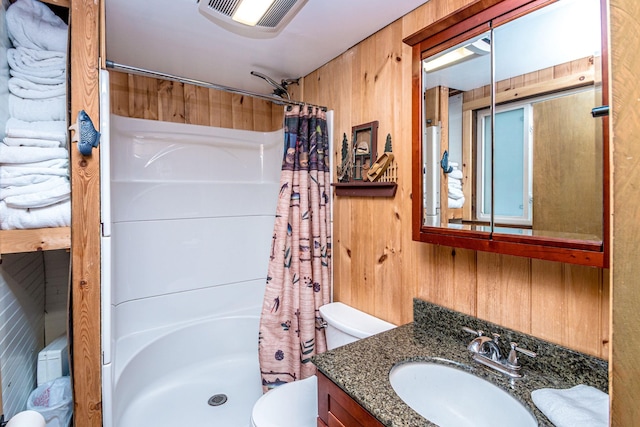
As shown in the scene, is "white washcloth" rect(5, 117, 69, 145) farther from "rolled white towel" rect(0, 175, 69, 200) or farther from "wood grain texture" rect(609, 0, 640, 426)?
"wood grain texture" rect(609, 0, 640, 426)

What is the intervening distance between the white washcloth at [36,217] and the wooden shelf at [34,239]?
0.02m

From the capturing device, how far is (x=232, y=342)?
2496mm

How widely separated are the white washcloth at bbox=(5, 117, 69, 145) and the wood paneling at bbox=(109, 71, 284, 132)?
3.18 ft

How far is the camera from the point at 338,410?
3.55 feet

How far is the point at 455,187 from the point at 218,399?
6.48 feet

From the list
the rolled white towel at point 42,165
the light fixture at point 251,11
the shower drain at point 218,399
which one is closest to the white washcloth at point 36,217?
the rolled white towel at point 42,165

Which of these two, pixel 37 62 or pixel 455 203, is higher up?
pixel 37 62

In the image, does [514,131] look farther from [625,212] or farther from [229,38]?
[229,38]

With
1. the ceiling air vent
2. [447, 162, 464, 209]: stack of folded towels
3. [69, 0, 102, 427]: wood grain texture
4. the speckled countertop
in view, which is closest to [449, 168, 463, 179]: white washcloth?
[447, 162, 464, 209]: stack of folded towels

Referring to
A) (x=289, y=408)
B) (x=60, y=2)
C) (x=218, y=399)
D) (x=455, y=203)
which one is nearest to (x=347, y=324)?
(x=289, y=408)

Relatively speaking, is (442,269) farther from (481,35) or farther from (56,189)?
(56,189)

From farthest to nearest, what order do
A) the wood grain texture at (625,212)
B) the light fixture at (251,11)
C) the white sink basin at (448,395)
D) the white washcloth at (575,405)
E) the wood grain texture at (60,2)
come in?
the light fixture at (251,11)
the wood grain texture at (60,2)
the white sink basin at (448,395)
the white washcloth at (575,405)
the wood grain texture at (625,212)

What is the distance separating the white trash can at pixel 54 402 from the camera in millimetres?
1337

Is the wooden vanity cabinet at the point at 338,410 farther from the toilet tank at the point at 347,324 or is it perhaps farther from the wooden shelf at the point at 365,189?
the wooden shelf at the point at 365,189
